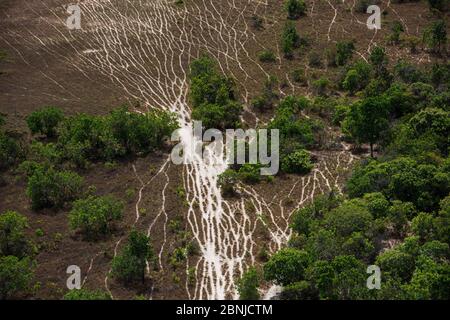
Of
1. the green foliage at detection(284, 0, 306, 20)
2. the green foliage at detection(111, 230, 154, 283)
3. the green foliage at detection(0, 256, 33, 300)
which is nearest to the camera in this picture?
the green foliage at detection(0, 256, 33, 300)

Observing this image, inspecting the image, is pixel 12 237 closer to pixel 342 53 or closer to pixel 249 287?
pixel 249 287

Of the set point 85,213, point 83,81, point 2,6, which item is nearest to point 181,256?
point 85,213

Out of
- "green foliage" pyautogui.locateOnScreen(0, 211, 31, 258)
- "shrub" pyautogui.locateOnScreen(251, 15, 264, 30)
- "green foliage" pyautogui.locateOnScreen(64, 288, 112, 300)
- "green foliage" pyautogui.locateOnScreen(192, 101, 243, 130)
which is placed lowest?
"green foliage" pyautogui.locateOnScreen(64, 288, 112, 300)

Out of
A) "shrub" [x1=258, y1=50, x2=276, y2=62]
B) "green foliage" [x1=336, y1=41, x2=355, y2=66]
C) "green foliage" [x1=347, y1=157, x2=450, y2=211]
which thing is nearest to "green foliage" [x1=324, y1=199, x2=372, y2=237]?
"green foliage" [x1=347, y1=157, x2=450, y2=211]

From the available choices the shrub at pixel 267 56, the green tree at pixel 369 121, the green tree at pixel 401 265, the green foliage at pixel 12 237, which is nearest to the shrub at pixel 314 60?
the shrub at pixel 267 56

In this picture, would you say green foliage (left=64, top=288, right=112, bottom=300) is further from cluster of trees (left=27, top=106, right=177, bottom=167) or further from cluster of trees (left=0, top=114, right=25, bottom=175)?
cluster of trees (left=0, top=114, right=25, bottom=175)

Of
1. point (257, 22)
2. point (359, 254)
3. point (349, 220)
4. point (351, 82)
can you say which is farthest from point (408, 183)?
point (257, 22)
